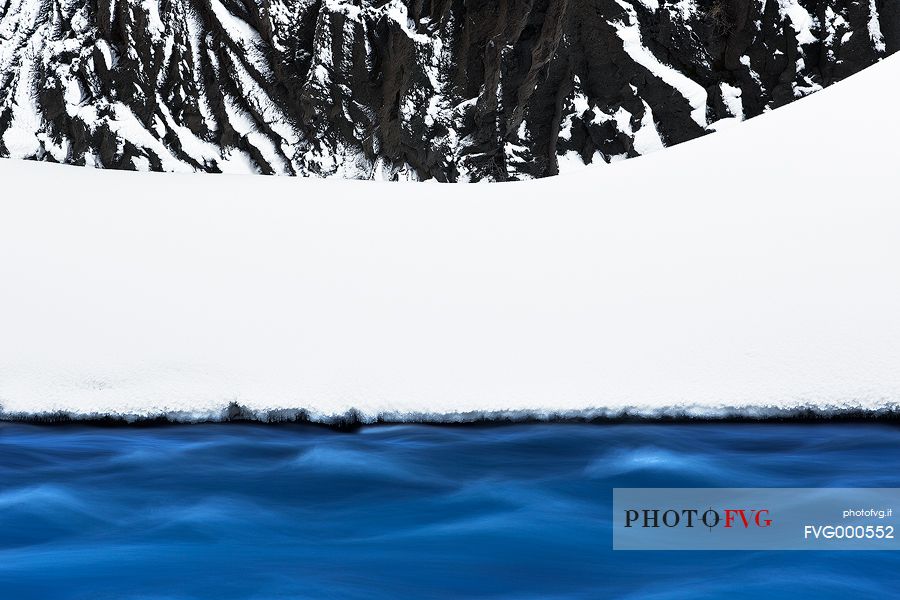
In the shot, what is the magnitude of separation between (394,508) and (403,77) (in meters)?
2.86

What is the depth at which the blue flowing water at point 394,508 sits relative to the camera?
47.9 inches

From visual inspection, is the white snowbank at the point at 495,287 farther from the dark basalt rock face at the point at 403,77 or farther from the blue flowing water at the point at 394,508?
the dark basalt rock face at the point at 403,77

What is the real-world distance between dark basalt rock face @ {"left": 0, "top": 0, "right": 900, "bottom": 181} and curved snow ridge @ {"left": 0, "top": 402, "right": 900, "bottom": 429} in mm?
2212

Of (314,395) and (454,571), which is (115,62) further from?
(454,571)

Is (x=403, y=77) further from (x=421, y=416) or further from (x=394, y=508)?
(x=394, y=508)

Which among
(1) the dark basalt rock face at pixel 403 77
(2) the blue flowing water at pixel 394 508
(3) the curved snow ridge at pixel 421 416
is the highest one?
(1) the dark basalt rock face at pixel 403 77

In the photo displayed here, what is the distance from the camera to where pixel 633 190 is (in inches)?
106

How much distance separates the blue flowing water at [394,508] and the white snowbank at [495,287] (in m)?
0.10

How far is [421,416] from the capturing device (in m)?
1.85

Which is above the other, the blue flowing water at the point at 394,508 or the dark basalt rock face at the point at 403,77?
the dark basalt rock face at the point at 403,77

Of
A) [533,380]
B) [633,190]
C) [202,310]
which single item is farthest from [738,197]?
[202,310]

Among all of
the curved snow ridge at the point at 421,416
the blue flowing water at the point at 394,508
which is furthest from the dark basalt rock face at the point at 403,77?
the blue flowing water at the point at 394,508

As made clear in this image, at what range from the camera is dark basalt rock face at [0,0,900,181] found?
3.73 m

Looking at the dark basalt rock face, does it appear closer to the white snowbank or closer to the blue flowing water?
the white snowbank
